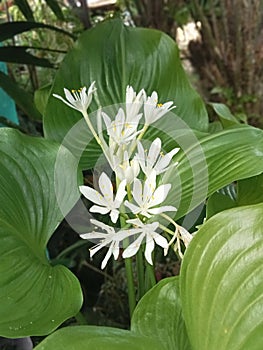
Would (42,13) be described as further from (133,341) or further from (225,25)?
(133,341)

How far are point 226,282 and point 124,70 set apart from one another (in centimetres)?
46

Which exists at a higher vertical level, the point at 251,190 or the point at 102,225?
the point at 102,225

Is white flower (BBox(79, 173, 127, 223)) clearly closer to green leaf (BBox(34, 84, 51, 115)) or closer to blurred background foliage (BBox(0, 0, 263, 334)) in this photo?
green leaf (BBox(34, 84, 51, 115))

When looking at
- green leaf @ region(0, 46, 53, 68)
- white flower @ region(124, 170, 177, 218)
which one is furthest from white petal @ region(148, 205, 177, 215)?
green leaf @ region(0, 46, 53, 68)

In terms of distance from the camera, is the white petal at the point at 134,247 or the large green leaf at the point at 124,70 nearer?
the white petal at the point at 134,247

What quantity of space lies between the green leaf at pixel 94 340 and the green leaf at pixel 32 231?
9cm

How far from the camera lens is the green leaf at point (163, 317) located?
46cm

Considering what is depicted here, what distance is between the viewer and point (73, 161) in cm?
59

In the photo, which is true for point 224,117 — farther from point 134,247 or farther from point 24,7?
point 24,7

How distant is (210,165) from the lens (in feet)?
1.86

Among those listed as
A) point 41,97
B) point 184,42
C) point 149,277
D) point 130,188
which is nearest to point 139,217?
point 130,188

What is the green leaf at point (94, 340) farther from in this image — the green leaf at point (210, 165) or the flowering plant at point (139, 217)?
the green leaf at point (210, 165)

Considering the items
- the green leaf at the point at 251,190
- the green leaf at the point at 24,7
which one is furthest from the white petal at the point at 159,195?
the green leaf at the point at 24,7

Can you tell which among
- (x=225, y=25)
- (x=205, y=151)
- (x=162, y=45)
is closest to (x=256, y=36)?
(x=225, y=25)
